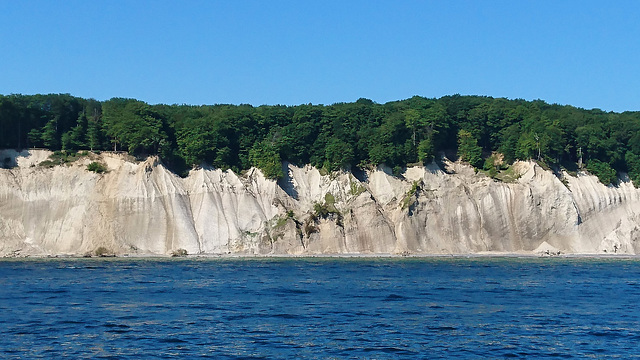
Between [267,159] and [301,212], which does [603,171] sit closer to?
[301,212]

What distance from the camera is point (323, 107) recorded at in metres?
115

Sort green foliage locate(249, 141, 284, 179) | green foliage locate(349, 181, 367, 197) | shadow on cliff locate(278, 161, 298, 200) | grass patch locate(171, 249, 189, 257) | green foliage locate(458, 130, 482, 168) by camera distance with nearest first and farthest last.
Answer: grass patch locate(171, 249, 189, 257), green foliage locate(349, 181, 367, 197), green foliage locate(249, 141, 284, 179), shadow on cliff locate(278, 161, 298, 200), green foliage locate(458, 130, 482, 168)

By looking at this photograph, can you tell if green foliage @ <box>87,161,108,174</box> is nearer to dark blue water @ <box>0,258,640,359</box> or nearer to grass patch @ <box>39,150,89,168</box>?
grass patch @ <box>39,150,89,168</box>

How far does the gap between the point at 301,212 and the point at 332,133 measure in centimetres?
1453

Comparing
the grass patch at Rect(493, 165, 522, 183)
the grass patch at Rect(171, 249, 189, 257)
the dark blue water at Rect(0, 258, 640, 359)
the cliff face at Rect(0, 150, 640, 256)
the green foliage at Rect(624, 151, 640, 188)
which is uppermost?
the green foliage at Rect(624, 151, 640, 188)

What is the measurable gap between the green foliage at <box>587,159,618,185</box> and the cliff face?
4.73 feet

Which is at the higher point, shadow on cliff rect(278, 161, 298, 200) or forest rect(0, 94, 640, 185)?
forest rect(0, 94, 640, 185)

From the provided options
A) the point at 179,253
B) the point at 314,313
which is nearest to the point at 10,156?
the point at 179,253

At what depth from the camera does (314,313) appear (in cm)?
4347

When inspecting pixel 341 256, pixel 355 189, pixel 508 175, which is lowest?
pixel 341 256

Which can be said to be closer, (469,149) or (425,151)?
(425,151)

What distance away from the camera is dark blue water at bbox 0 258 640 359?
33031 millimetres

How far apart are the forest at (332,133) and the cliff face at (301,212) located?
2.39 m

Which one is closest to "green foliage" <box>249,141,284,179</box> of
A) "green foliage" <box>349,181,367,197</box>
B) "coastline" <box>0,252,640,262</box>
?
"green foliage" <box>349,181,367,197</box>
